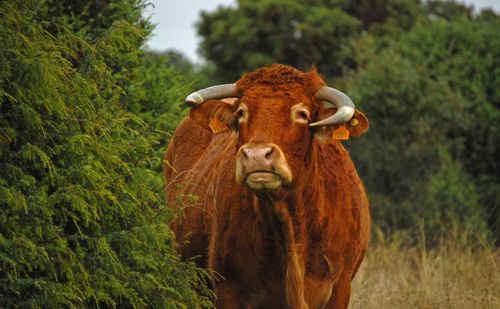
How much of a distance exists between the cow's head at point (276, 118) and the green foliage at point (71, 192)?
0.63m

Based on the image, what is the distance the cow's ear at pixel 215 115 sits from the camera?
6.76m

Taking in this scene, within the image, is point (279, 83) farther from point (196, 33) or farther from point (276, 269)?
point (196, 33)

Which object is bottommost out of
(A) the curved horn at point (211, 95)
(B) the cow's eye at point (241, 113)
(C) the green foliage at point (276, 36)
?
(C) the green foliage at point (276, 36)

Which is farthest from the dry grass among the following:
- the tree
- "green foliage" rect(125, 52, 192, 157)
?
the tree

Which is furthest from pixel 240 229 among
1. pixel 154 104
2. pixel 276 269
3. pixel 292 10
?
pixel 292 10

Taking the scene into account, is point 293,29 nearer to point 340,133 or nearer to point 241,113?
point 340,133

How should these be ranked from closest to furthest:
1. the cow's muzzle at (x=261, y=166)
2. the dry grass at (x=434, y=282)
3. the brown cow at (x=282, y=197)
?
1. the cow's muzzle at (x=261, y=166)
2. the brown cow at (x=282, y=197)
3. the dry grass at (x=434, y=282)

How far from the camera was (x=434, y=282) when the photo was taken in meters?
9.48

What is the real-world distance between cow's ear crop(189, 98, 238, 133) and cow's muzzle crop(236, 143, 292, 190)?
0.78 m

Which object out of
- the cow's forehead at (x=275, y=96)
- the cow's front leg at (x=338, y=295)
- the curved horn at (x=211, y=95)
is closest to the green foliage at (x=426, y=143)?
the cow's front leg at (x=338, y=295)

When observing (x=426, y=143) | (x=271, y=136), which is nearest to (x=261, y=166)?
(x=271, y=136)

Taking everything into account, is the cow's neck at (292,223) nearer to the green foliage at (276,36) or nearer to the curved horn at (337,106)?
the curved horn at (337,106)

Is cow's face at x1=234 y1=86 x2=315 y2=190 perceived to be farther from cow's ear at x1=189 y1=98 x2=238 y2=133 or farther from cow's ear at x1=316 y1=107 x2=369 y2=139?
cow's ear at x1=189 y1=98 x2=238 y2=133

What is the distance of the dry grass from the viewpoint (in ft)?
29.7
